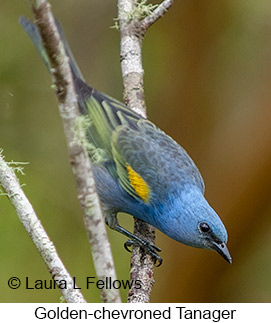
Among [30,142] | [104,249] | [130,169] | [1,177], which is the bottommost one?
[104,249]

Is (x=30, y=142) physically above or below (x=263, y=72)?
below

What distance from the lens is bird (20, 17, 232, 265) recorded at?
343cm

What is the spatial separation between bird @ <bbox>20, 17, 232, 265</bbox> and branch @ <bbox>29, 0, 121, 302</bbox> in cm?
145

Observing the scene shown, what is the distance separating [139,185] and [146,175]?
9 centimetres

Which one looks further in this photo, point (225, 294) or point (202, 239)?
point (225, 294)

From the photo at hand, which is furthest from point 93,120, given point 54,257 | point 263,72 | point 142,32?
point 263,72

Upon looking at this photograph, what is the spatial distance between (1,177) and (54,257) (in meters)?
0.58

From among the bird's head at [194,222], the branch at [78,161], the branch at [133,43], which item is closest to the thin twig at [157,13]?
the branch at [133,43]

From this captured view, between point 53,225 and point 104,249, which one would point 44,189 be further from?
point 104,249

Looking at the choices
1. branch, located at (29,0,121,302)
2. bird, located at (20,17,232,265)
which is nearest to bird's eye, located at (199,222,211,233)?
bird, located at (20,17,232,265)

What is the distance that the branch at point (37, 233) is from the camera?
2.50 metres

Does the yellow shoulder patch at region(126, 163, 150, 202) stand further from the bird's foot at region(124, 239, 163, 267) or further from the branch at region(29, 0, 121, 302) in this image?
the branch at region(29, 0, 121, 302)

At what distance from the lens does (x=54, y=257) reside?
8.45 ft

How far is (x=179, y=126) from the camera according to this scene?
6.07 m
